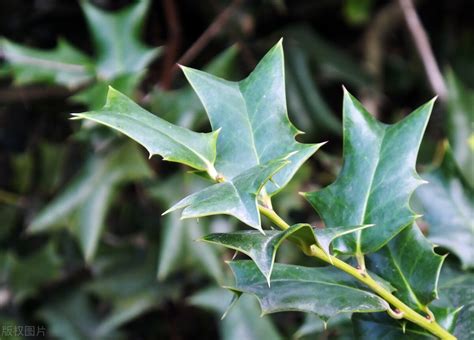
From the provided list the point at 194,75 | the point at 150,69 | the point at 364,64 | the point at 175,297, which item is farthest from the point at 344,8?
the point at 194,75

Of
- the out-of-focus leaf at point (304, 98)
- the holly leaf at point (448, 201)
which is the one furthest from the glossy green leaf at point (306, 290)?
the out-of-focus leaf at point (304, 98)

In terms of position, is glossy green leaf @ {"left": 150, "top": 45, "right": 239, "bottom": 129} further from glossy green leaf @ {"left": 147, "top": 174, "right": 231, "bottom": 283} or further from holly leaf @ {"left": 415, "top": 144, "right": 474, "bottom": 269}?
holly leaf @ {"left": 415, "top": 144, "right": 474, "bottom": 269}

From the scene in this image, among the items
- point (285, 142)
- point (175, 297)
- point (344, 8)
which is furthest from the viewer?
point (344, 8)

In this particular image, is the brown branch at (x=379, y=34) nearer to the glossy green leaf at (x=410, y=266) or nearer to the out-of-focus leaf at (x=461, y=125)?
the out-of-focus leaf at (x=461, y=125)

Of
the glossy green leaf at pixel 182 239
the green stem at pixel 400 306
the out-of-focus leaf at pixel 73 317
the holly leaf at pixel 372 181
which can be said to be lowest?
the out-of-focus leaf at pixel 73 317

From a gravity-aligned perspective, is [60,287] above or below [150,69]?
below

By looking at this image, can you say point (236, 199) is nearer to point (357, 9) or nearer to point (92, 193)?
point (92, 193)

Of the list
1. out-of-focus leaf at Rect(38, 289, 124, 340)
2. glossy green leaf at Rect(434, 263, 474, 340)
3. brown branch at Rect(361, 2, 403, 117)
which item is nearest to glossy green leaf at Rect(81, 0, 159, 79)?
out-of-focus leaf at Rect(38, 289, 124, 340)

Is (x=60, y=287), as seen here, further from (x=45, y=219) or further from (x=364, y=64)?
(x=364, y=64)

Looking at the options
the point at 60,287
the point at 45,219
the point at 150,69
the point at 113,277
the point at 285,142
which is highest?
the point at 285,142
